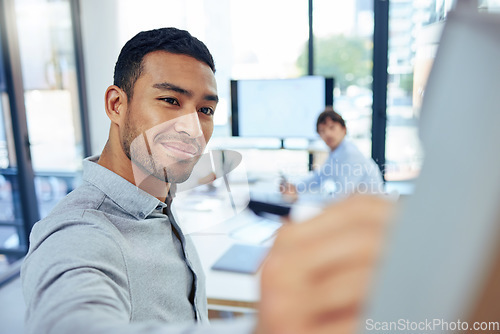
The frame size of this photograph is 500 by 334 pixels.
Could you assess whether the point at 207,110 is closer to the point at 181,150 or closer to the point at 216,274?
the point at 181,150

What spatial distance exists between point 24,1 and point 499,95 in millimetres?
1986

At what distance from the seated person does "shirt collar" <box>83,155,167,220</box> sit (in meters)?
0.17

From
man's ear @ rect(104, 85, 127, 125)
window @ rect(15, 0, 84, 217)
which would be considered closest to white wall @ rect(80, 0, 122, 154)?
man's ear @ rect(104, 85, 127, 125)

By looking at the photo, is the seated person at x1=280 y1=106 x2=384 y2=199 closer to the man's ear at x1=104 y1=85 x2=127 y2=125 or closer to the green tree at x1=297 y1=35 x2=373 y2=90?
the green tree at x1=297 y1=35 x2=373 y2=90

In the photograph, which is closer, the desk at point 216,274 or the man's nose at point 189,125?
the man's nose at point 189,125

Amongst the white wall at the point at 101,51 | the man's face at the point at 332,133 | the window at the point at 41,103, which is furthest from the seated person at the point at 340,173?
the window at the point at 41,103

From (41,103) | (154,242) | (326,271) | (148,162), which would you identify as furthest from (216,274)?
(41,103)

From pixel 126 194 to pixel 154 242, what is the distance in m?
0.06

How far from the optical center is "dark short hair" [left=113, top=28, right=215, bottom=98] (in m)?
0.31

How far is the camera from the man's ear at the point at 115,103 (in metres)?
0.32

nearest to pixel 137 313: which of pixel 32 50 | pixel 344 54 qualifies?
pixel 344 54

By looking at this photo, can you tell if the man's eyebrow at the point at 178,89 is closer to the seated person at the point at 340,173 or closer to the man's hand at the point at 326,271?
the seated person at the point at 340,173

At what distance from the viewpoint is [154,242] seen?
38 cm

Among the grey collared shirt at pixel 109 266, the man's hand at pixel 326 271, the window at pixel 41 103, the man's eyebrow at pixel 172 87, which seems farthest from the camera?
the window at pixel 41 103
